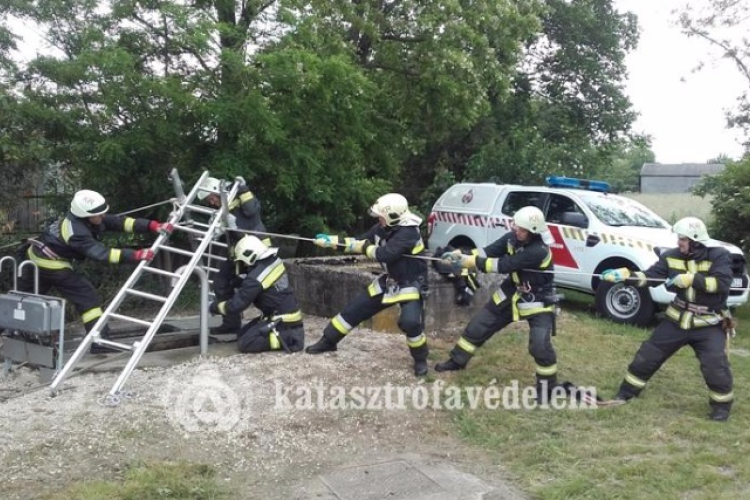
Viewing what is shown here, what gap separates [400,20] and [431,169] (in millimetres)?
5906

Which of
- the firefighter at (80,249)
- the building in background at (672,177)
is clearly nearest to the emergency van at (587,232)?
the firefighter at (80,249)

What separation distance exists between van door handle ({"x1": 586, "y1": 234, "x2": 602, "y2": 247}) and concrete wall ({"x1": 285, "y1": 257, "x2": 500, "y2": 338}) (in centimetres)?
162

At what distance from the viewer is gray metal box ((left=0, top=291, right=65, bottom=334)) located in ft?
19.5

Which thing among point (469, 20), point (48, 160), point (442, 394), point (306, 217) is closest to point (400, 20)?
point (469, 20)

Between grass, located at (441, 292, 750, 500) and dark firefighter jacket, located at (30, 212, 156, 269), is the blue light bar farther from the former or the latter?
dark firefighter jacket, located at (30, 212, 156, 269)

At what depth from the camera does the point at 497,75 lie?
13.5m

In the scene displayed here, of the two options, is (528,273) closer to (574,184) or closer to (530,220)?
(530,220)

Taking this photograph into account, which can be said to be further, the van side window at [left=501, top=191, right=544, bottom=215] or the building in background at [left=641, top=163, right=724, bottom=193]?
the building in background at [left=641, top=163, right=724, bottom=193]

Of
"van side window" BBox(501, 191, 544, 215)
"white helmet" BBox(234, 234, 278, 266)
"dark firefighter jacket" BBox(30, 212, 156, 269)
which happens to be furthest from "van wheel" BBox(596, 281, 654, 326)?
"dark firefighter jacket" BBox(30, 212, 156, 269)

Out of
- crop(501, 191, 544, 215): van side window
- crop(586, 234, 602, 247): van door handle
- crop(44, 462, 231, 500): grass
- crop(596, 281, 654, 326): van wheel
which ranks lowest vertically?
crop(44, 462, 231, 500): grass

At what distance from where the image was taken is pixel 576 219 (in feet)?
33.9

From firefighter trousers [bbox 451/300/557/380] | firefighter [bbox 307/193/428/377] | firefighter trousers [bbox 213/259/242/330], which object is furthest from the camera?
firefighter trousers [bbox 213/259/242/330]

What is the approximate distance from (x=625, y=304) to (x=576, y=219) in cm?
142

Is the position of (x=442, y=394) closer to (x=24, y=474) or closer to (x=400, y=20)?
(x=24, y=474)
